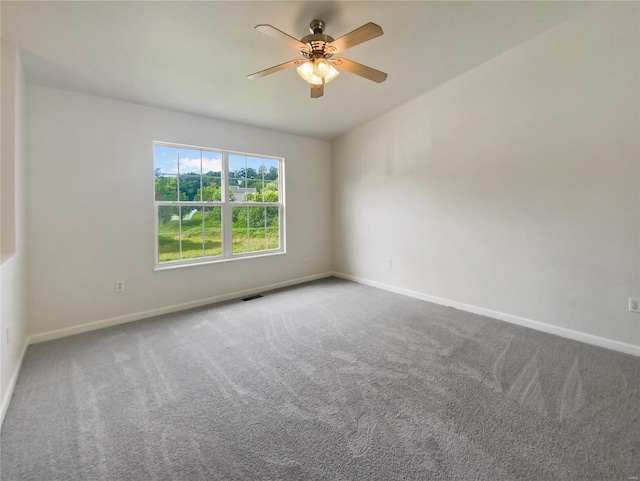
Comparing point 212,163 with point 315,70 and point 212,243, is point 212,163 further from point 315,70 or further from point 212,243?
point 315,70

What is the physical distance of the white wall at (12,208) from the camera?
6.38 feet

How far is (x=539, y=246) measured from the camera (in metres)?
2.86

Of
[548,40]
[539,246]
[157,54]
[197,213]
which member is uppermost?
[548,40]

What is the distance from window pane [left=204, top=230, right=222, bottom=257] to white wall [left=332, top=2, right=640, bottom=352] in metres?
2.55

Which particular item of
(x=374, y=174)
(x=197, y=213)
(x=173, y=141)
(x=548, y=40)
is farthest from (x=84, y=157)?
(x=548, y=40)

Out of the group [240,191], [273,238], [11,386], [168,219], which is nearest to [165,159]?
[168,219]

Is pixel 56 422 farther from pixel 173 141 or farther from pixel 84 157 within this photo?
pixel 173 141

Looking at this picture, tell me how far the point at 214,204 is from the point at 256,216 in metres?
0.68

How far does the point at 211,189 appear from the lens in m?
3.83

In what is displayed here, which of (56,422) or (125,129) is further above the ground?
(125,129)

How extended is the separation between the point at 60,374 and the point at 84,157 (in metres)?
2.06

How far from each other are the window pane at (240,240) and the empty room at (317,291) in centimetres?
3

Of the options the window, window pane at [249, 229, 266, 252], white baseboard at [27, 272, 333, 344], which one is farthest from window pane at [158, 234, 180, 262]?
window pane at [249, 229, 266, 252]

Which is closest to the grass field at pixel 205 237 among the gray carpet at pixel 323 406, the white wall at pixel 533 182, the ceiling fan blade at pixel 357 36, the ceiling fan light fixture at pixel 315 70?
the gray carpet at pixel 323 406
